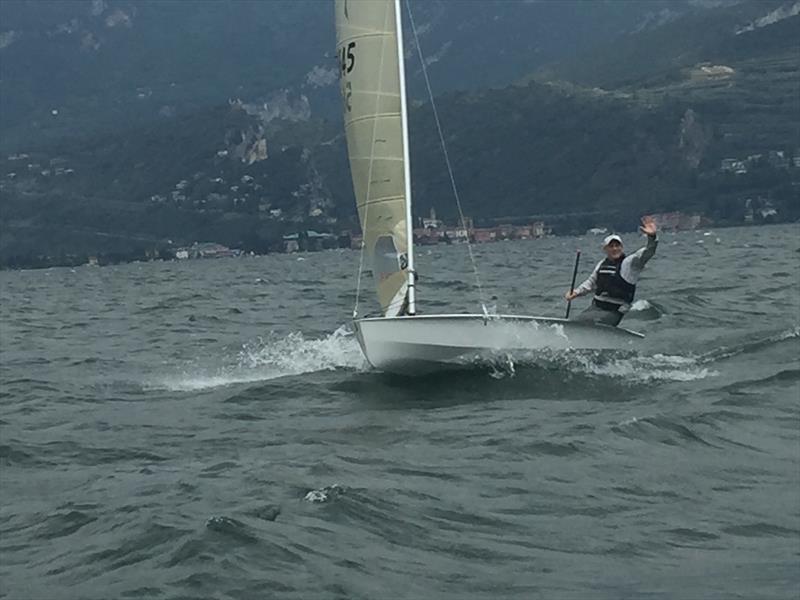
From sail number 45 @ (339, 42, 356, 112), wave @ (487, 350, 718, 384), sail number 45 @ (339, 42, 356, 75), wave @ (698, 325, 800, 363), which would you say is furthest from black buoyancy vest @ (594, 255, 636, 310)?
sail number 45 @ (339, 42, 356, 75)

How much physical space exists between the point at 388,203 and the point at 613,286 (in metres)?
3.25

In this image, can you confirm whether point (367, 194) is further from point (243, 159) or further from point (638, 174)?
point (243, 159)

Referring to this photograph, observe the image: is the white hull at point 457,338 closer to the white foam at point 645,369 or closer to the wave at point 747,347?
the white foam at point 645,369

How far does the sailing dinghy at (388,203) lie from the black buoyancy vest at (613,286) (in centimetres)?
41

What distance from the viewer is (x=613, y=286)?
19.0 meters

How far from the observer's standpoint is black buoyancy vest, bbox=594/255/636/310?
1888 cm

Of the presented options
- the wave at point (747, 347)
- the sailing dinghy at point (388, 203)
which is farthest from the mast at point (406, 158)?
the wave at point (747, 347)

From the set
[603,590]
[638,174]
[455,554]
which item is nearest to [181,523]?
[455,554]

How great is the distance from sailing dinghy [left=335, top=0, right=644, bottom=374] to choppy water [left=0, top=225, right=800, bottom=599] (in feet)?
1.08

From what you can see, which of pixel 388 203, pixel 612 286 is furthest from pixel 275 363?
pixel 612 286

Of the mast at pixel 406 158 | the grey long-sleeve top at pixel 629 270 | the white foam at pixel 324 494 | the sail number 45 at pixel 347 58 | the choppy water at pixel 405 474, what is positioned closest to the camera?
the choppy water at pixel 405 474

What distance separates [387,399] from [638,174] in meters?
150

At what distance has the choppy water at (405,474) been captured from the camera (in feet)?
31.9

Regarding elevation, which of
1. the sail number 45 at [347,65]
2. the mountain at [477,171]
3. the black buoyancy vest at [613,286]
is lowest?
the mountain at [477,171]
